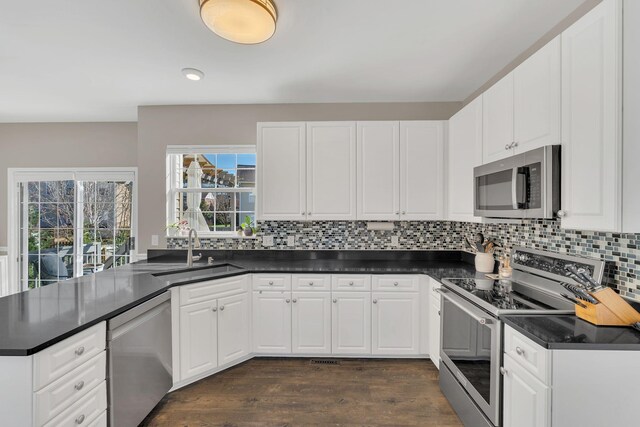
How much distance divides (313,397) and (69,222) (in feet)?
12.2

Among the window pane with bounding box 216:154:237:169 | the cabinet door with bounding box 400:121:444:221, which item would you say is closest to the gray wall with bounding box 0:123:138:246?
the window pane with bounding box 216:154:237:169

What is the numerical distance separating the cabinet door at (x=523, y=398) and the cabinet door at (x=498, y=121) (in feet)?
4.07

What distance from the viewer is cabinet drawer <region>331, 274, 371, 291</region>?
2562mm

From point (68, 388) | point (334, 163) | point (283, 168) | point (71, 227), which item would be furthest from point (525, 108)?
point (71, 227)

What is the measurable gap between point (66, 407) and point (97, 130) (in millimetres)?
3515

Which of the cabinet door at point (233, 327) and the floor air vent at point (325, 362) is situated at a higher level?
the cabinet door at point (233, 327)

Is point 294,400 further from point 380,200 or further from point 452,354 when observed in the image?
point 380,200

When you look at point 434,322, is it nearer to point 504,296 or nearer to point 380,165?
point 504,296

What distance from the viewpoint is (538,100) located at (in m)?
1.57

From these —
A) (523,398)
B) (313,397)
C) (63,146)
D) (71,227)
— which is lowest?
(313,397)

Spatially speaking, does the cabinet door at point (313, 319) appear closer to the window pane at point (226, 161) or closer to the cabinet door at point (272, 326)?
the cabinet door at point (272, 326)

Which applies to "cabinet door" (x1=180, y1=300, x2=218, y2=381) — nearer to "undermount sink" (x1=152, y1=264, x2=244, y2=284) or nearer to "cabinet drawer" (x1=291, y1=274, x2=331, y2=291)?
"undermount sink" (x1=152, y1=264, x2=244, y2=284)

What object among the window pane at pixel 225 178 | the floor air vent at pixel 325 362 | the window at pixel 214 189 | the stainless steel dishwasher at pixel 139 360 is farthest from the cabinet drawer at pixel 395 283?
the window pane at pixel 225 178

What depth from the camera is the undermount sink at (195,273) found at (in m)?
2.27
